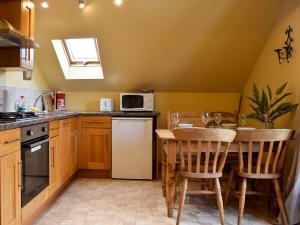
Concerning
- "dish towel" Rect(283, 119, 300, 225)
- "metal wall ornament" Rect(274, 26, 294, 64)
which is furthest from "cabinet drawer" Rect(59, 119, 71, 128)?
"metal wall ornament" Rect(274, 26, 294, 64)

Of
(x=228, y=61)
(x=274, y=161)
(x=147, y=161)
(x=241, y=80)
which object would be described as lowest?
(x=147, y=161)

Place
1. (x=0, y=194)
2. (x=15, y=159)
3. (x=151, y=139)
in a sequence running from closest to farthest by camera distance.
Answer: (x=0, y=194) → (x=15, y=159) → (x=151, y=139)

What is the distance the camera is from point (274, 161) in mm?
2156

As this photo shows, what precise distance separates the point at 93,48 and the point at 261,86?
2.41 m

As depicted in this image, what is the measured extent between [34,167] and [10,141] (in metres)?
0.51

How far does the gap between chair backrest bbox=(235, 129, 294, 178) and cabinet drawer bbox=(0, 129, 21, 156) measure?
5.53ft

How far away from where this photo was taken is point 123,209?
8.23ft

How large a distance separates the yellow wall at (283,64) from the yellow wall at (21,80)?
2.92 m

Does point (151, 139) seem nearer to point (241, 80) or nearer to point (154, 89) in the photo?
point (154, 89)

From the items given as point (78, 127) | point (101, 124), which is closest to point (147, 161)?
point (101, 124)

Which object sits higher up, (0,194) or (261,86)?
(261,86)

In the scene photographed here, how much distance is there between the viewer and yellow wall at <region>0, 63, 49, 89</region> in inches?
107

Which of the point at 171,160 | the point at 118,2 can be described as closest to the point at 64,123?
the point at 171,160

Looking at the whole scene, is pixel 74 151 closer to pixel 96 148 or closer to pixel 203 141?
pixel 96 148
